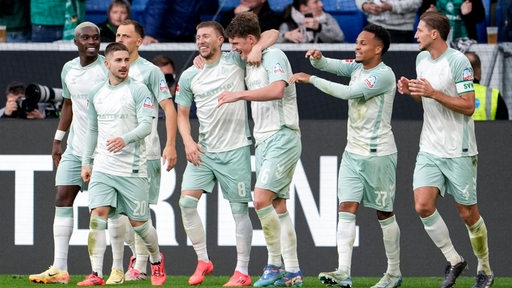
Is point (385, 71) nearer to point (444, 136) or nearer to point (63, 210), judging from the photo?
point (444, 136)

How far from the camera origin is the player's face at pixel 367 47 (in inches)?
429

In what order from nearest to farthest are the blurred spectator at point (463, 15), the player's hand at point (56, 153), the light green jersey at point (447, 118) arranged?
the light green jersey at point (447, 118) → the player's hand at point (56, 153) → the blurred spectator at point (463, 15)

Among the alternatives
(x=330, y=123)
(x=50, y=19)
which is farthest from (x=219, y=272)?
(x=50, y=19)

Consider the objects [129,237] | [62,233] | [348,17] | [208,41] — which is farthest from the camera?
[348,17]

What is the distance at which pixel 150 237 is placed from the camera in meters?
11.3

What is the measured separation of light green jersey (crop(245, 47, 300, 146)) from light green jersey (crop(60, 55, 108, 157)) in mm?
1349

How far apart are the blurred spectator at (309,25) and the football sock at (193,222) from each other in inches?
141

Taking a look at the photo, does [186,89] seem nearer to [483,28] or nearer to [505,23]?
[505,23]

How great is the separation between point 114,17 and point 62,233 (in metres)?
3.60

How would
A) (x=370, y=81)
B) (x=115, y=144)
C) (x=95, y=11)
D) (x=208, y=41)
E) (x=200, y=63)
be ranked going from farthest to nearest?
(x=95, y=11)
(x=200, y=63)
(x=208, y=41)
(x=370, y=81)
(x=115, y=144)

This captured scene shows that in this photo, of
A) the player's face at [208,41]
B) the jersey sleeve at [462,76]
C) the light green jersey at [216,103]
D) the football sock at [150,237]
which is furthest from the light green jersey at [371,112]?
the football sock at [150,237]

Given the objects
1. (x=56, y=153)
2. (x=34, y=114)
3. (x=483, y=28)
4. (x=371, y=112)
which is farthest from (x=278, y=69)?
(x=483, y=28)

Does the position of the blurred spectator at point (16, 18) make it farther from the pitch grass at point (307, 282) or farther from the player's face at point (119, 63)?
the player's face at point (119, 63)

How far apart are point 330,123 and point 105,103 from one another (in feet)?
9.61
